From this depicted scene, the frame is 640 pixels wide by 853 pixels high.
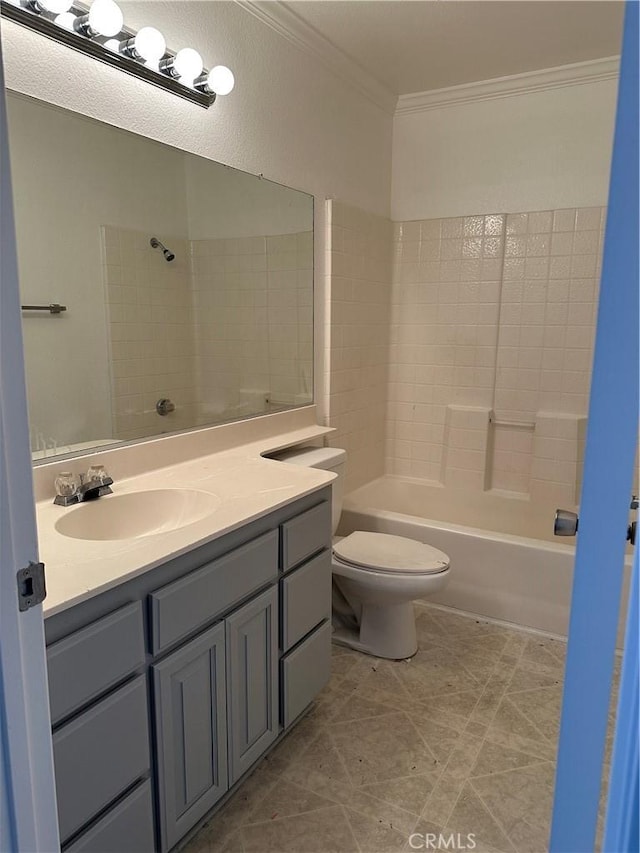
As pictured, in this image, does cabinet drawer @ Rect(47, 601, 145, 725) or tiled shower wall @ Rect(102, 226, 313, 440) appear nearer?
cabinet drawer @ Rect(47, 601, 145, 725)

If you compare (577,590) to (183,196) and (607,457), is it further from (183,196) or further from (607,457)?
(183,196)

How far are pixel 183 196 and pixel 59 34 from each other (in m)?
0.58

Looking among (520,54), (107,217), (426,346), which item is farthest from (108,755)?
(520,54)

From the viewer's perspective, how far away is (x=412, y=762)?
179 centimetres

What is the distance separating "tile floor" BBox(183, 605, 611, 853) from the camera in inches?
60.8

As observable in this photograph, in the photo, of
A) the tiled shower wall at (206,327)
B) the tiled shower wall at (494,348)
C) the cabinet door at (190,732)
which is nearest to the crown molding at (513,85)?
the tiled shower wall at (494,348)

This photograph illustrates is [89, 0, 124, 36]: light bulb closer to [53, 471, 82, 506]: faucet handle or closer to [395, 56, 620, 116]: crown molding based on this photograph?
[53, 471, 82, 506]: faucet handle

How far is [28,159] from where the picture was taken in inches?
58.1

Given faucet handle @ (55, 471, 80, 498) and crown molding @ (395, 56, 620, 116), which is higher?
crown molding @ (395, 56, 620, 116)

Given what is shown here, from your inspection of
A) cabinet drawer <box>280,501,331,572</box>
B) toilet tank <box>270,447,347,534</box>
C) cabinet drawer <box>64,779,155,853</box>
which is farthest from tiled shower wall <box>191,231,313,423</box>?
cabinet drawer <box>64,779,155,853</box>

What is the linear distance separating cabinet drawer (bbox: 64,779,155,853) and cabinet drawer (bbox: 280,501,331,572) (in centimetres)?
65

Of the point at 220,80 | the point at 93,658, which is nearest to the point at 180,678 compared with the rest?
the point at 93,658

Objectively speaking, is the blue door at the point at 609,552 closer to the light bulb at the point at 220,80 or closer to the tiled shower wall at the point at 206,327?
the tiled shower wall at the point at 206,327

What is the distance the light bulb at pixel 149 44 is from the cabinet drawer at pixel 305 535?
1.35 metres
